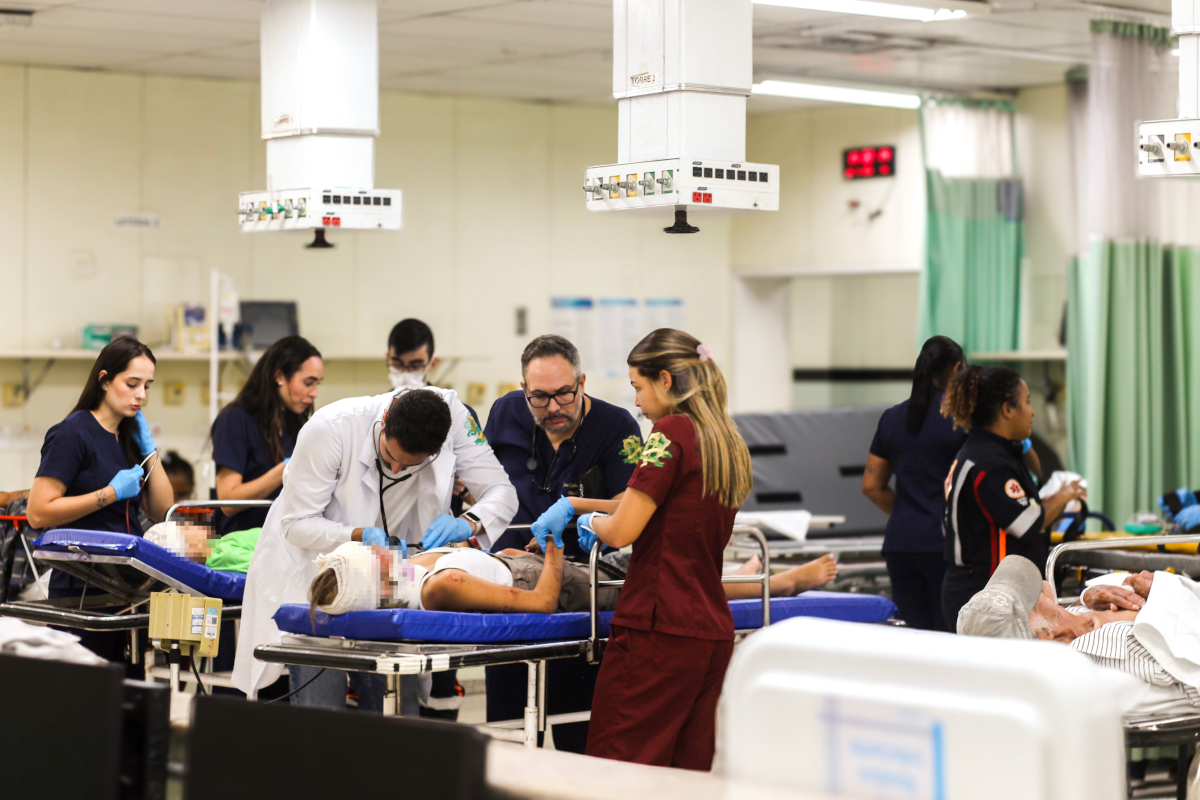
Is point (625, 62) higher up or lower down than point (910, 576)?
higher up

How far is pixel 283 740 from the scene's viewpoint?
6.17 feet

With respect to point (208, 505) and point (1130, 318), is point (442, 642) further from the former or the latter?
point (1130, 318)

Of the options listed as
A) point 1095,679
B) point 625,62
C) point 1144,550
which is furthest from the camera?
point 1144,550

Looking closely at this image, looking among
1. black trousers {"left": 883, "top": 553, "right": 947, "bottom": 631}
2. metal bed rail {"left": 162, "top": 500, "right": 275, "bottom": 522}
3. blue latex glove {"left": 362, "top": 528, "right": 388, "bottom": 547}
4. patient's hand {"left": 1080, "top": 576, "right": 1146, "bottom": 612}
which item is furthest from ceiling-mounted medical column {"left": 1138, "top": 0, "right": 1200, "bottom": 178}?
metal bed rail {"left": 162, "top": 500, "right": 275, "bottom": 522}

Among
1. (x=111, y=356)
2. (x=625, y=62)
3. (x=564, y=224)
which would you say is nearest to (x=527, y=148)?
(x=564, y=224)

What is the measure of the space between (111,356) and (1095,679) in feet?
11.0

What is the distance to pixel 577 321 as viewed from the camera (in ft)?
30.0

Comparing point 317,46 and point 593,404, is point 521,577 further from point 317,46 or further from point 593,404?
point 317,46

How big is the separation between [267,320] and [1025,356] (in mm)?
4419

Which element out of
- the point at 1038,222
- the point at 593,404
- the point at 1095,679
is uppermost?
the point at 1038,222

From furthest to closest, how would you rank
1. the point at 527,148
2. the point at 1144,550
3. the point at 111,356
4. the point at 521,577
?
the point at 527,148, the point at 1144,550, the point at 111,356, the point at 521,577

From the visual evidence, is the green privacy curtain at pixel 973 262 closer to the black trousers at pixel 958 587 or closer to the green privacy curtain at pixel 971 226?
the green privacy curtain at pixel 971 226

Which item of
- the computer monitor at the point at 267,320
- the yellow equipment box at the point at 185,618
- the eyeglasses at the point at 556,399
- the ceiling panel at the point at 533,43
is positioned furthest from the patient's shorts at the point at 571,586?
the computer monitor at the point at 267,320

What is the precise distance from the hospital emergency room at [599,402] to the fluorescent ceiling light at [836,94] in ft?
0.17
